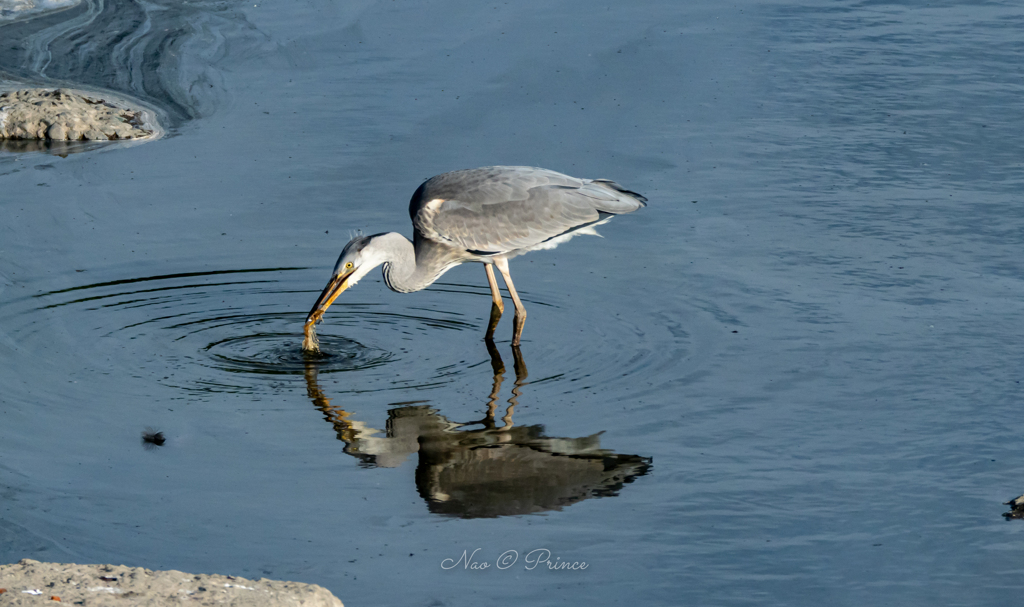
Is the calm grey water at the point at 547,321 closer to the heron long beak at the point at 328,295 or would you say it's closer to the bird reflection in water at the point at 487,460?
the bird reflection in water at the point at 487,460

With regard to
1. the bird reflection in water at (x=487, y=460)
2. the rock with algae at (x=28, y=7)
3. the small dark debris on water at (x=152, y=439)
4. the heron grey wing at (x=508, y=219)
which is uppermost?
the rock with algae at (x=28, y=7)

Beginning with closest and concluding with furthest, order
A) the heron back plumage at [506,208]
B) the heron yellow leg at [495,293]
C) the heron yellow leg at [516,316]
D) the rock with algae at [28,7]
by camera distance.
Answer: the heron yellow leg at [516,316] < the heron back plumage at [506,208] < the heron yellow leg at [495,293] < the rock with algae at [28,7]

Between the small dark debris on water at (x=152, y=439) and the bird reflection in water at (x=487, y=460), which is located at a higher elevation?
the small dark debris on water at (x=152, y=439)

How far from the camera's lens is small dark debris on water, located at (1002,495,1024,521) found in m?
5.84

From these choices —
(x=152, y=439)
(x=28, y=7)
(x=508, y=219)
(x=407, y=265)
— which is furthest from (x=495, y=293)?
(x=28, y=7)

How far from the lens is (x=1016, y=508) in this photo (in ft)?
19.4

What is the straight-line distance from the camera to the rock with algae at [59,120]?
12.4m

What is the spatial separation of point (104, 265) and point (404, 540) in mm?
4680

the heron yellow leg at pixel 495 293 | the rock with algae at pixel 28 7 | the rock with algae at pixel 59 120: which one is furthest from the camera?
the rock with algae at pixel 28 7

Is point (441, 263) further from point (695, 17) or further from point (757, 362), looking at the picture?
point (695, 17)

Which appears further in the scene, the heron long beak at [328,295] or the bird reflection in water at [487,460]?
the heron long beak at [328,295]

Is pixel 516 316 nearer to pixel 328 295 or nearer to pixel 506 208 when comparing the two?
pixel 506 208

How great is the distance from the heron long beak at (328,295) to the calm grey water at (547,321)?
0.26 m

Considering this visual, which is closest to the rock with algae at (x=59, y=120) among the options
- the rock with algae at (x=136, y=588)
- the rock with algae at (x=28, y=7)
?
the rock with algae at (x=28, y=7)
